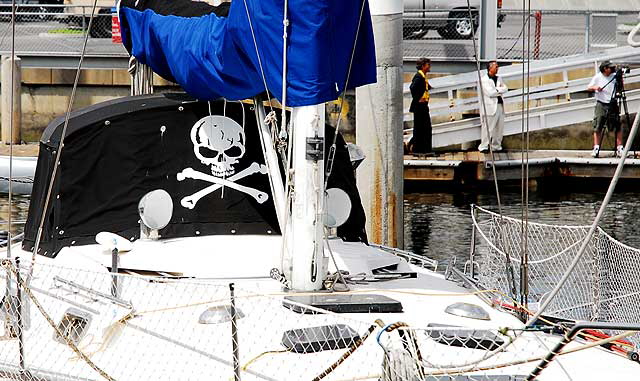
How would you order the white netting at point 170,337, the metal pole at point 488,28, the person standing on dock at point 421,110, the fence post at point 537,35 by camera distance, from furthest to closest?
the fence post at point 537,35, the metal pole at point 488,28, the person standing on dock at point 421,110, the white netting at point 170,337

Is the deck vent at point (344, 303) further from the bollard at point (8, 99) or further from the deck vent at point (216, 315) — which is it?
the bollard at point (8, 99)

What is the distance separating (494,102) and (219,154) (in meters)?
13.2

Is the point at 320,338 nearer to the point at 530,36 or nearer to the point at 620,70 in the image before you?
the point at 620,70

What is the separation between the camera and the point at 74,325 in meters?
7.09

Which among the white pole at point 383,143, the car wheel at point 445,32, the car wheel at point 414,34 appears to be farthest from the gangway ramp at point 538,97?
the white pole at point 383,143

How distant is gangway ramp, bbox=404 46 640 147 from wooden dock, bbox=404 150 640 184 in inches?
34.9

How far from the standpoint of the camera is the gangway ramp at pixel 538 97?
882 inches

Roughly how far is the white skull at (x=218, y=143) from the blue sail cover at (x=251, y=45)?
255 millimetres

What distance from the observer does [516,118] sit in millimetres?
22703

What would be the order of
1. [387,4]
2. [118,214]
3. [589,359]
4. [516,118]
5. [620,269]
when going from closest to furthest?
1. [589,359]
2. [118,214]
3. [620,269]
4. [387,4]
5. [516,118]

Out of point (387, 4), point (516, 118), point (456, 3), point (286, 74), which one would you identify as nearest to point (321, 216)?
point (286, 74)

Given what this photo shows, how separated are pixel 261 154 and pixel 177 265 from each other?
4.09 ft

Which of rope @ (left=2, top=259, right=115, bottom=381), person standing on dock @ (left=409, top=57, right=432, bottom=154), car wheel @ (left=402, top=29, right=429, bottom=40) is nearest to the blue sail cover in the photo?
rope @ (left=2, top=259, right=115, bottom=381)

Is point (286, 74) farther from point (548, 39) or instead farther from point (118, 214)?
A: point (548, 39)
